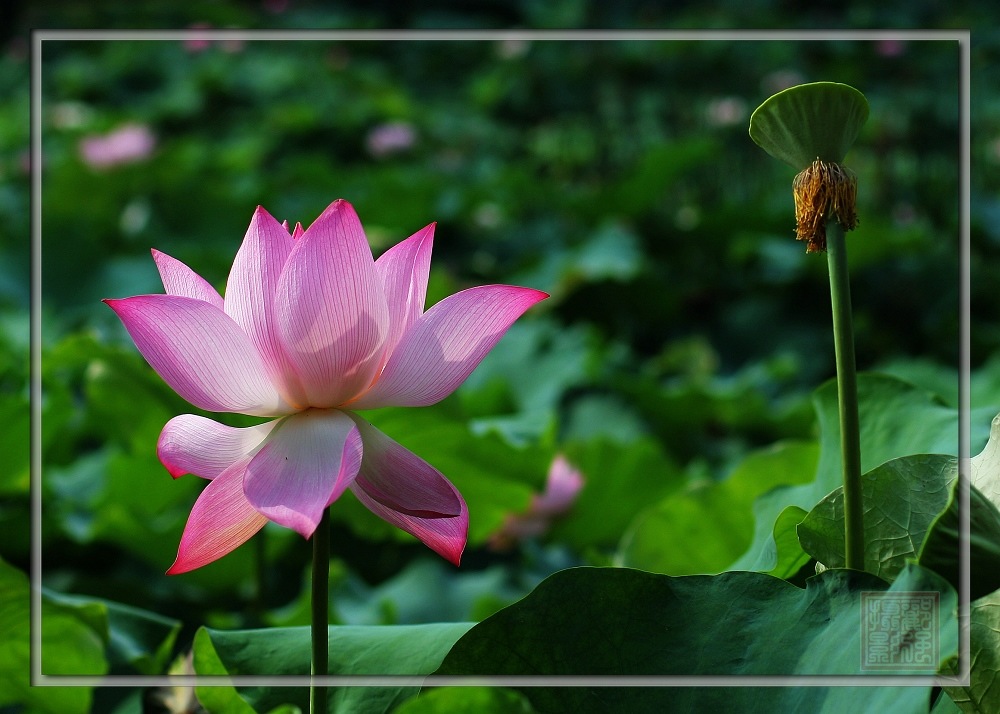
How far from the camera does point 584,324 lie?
1540 millimetres

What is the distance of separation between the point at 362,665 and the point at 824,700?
0.20 m

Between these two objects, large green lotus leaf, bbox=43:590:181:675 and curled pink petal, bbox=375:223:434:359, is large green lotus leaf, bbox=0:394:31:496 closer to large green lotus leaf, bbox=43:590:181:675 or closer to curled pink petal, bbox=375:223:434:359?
large green lotus leaf, bbox=43:590:181:675

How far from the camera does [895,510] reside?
409mm

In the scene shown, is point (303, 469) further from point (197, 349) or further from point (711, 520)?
point (711, 520)

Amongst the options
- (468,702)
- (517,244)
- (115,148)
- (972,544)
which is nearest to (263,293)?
(468,702)

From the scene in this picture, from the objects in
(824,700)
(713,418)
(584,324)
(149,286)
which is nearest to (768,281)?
(584,324)

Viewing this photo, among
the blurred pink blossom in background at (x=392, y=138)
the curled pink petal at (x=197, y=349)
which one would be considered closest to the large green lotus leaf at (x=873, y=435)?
the curled pink petal at (x=197, y=349)

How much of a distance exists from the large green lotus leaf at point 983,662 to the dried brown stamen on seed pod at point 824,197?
17cm

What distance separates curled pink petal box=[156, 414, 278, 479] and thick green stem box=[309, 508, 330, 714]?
4 centimetres

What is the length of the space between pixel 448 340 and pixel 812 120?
0.51ft

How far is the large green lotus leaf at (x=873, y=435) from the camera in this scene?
1.54 ft

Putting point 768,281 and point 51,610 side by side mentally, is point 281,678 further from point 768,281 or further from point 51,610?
point 768,281

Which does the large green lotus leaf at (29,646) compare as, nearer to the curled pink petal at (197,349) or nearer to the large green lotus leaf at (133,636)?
the large green lotus leaf at (133,636)

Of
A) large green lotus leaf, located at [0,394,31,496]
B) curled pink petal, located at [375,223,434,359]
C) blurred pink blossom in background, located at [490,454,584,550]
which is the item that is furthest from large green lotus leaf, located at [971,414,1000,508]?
large green lotus leaf, located at [0,394,31,496]
